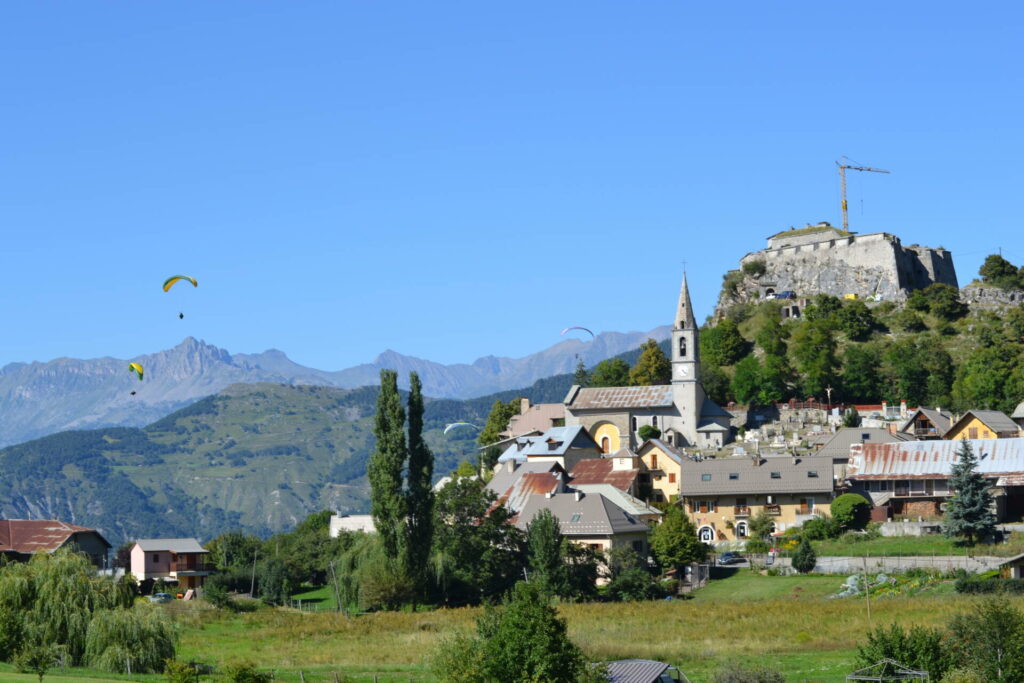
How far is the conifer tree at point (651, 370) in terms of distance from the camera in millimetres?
117188

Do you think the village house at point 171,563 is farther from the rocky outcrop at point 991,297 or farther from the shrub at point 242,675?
the rocky outcrop at point 991,297

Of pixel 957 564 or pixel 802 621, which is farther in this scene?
pixel 957 564

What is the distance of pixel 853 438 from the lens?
92.2m

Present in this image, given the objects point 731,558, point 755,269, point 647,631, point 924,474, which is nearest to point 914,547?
point 924,474

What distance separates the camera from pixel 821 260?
134 meters

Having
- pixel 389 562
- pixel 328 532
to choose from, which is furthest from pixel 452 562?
pixel 328 532

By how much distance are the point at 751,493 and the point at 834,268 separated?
177 feet

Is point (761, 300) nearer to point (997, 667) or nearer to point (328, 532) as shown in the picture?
point (328, 532)

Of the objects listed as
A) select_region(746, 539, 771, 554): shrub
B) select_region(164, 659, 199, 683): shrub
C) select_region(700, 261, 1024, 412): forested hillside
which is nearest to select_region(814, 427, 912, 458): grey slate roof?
select_region(746, 539, 771, 554): shrub

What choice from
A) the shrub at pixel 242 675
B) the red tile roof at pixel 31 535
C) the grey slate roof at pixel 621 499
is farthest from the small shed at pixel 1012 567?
the red tile roof at pixel 31 535

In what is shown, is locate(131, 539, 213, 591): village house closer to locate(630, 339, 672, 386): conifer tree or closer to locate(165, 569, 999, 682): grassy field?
locate(165, 569, 999, 682): grassy field

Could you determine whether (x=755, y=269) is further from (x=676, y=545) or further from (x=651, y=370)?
(x=676, y=545)

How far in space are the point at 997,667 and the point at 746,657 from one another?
39.5ft

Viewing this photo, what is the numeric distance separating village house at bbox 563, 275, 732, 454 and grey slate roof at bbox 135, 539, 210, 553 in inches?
1102
